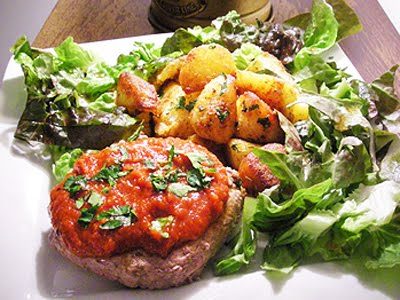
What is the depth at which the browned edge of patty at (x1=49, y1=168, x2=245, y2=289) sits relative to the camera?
158 cm

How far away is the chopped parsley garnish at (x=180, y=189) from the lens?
1665 mm

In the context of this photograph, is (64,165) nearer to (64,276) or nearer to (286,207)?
(64,276)

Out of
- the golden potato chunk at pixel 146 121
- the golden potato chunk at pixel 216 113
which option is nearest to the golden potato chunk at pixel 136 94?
the golden potato chunk at pixel 146 121

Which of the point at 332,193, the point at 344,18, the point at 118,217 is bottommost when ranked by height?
the point at 344,18

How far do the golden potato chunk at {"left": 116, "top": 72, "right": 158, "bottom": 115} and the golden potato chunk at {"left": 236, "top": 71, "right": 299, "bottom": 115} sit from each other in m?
0.28

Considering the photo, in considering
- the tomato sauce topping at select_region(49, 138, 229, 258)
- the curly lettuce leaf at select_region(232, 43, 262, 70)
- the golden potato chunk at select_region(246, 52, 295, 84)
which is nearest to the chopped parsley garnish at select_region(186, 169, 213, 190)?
the tomato sauce topping at select_region(49, 138, 229, 258)

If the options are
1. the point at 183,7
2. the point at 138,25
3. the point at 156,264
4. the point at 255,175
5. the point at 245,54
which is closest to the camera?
the point at 156,264

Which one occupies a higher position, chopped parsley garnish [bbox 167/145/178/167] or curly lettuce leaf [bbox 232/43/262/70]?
chopped parsley garnish [bbox 167/145/178/167]

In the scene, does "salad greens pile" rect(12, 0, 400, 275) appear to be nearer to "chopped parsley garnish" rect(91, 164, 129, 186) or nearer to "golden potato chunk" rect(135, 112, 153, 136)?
"golden potato chunk" rect(135, 112, 153, 136)

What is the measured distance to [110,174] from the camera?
1706mm

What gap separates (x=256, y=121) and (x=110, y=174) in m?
0.46

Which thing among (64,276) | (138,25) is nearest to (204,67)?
(64,276)

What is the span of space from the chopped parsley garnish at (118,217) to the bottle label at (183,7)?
1182 millimetres

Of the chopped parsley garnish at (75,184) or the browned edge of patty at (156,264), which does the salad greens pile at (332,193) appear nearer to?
the browned edge of patty at (156,264)
